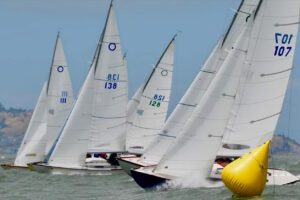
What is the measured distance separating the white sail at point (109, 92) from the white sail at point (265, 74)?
1619cm

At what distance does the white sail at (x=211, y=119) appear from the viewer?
30.2m

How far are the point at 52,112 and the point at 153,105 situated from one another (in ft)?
24.1

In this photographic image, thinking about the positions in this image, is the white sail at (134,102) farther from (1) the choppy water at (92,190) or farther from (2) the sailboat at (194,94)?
(2) the sailboat at (194,94)

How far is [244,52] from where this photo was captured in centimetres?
3011

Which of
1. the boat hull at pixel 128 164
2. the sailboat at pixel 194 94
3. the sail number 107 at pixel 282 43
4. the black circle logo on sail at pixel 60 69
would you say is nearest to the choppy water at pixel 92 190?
the boat hull at pixel 128 164

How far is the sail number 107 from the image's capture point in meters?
29.5

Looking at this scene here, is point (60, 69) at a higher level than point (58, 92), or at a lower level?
higher

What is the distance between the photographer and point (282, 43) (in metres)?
29.6

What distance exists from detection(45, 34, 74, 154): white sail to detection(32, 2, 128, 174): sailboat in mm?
6933

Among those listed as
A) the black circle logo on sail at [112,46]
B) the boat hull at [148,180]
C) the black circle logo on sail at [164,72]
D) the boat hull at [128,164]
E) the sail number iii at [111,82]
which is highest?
the black circle logo on sail at [112,46]

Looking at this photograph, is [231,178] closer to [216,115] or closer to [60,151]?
[216,115]

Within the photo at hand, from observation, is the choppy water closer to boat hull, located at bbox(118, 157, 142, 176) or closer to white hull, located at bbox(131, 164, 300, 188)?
white hull, located at bbox(131, 164, 300, 188)

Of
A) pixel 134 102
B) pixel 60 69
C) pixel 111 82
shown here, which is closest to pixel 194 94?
pixel 111 82

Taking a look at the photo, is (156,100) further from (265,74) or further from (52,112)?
(265,74)
